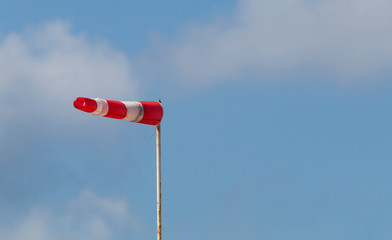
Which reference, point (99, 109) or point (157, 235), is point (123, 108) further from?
point (157, 235)

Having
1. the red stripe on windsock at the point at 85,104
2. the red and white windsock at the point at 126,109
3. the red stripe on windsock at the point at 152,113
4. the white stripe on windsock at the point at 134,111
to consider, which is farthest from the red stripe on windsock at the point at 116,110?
the red stripe on windsock at the point at 85,104

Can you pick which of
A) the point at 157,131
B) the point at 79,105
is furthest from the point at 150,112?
the point at 79,105

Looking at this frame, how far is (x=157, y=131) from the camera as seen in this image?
167 ft

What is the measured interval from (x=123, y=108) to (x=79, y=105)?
2706 millimetres

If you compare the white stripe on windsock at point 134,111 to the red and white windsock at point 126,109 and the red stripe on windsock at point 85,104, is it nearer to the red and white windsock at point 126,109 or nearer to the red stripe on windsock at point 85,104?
the red and white windsock at point 126,109

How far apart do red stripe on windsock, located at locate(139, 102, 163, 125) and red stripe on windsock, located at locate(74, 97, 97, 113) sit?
10.3 ft

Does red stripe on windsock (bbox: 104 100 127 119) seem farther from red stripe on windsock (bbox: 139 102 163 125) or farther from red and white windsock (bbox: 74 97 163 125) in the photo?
red stripe on windsock (bbox: 139 102 163 125)

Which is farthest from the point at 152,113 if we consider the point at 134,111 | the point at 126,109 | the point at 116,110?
the point at 116,110

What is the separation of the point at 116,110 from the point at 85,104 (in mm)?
2084

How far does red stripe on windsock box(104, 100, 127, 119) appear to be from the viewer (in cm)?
4950

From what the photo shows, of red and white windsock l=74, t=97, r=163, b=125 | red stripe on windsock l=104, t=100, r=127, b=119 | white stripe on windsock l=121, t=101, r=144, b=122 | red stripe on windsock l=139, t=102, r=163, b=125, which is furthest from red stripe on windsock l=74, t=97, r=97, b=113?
red stripe on windsock l=139, t=102, r=163, b=125

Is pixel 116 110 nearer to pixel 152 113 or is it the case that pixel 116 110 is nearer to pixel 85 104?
pixel 152 113

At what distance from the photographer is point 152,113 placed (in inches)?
1997

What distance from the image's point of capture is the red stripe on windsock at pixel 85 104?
48.2 metres
